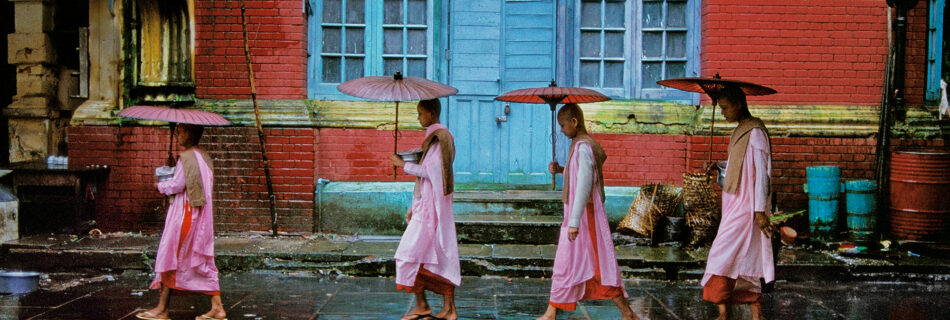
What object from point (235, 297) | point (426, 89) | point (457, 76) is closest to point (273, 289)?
point (235, 297)

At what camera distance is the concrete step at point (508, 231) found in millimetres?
8266

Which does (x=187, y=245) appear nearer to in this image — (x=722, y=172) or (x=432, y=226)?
(x=432, y=226)

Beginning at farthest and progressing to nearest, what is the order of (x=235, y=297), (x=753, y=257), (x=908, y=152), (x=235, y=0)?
1. (x=235, y=0)
2. (x=908, y=152)
3. (x=235, y=297)
4. (x=753, y=257)

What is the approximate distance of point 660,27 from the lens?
30.3 feet

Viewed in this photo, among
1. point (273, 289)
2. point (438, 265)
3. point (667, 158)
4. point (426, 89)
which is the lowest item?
point (273, 289)

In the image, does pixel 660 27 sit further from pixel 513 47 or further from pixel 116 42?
pixel 116 42

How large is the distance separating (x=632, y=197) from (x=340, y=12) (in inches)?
157

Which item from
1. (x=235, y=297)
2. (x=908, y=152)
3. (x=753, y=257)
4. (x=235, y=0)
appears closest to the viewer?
(x=753, y=257)

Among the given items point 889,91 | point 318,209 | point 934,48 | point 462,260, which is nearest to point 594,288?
point 462,260

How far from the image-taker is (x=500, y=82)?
924 cm

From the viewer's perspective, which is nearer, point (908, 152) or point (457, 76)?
point (908, 152)

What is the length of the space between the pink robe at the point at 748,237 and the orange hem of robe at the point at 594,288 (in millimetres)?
715

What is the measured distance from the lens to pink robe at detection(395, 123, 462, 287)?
565cm

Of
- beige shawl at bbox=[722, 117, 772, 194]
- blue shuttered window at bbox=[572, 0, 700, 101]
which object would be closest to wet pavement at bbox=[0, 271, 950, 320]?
beige shawl at bbox=[722, 117, 772, 194]
